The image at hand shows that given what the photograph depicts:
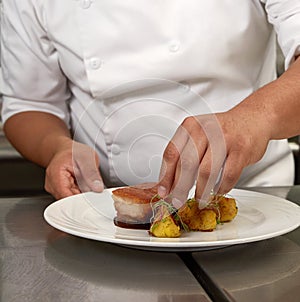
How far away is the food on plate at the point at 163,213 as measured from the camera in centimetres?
104

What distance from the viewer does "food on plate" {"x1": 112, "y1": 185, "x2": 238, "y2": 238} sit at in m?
1.04

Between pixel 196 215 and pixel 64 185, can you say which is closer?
pixel 196 215

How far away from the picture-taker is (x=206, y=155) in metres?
1.03

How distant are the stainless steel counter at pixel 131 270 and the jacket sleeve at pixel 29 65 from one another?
634mm

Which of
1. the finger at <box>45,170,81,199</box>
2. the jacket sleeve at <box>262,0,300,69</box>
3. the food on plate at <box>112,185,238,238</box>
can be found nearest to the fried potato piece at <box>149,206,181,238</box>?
the food on plate at <box>112,185,238,238</box>

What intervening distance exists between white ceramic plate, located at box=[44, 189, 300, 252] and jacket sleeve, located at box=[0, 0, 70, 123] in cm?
50

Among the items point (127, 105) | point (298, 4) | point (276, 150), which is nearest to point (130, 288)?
point (127, 105)

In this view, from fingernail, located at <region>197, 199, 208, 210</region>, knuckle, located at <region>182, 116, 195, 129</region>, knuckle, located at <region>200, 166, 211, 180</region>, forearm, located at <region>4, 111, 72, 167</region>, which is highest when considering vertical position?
knuckle, located at <region>182, 116, 195, 129</region>

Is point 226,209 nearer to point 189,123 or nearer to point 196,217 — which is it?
point 196,217

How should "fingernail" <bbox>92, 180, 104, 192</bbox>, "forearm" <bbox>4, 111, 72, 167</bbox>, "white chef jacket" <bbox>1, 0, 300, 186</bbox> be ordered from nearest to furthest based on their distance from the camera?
1. "fingernail" <bbox>92, 180, 104, 192</bbox>
2. "white chef jacket" <bbox>1, 0, 300, 186</bbox>
3. "forearm" <bbox>4, 111, 72, 167</bbox>

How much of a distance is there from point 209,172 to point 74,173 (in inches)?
17.5

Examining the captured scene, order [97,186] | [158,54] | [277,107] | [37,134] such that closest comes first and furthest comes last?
[277,107]
[97,186]
[158,54]
[37,134]

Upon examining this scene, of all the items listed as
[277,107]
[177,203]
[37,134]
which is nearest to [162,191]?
[177,203]

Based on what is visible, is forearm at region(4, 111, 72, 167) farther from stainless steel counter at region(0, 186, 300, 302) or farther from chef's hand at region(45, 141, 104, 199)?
stainless steel counter at region(0, 186, 300, 302)
